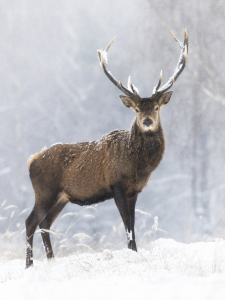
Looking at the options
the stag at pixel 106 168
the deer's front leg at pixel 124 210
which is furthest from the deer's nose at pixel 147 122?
the deer's front leg at pixel 124 210

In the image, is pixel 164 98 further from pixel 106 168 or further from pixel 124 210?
pixel 124 210

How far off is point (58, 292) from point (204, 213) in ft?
32.4

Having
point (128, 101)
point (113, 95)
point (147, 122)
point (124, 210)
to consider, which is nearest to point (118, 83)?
point (128, 101)

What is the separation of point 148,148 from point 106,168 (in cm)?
59

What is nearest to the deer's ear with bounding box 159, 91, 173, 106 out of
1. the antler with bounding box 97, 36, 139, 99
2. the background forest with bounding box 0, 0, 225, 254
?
the antler with bounding box 97, 36, 139, 99

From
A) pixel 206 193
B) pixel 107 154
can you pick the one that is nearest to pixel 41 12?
pixel 206 193

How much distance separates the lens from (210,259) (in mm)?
3484

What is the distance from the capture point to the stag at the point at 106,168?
449cm

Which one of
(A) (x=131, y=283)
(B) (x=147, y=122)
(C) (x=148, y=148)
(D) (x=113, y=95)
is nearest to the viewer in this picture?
(A) (x=131, y=283)

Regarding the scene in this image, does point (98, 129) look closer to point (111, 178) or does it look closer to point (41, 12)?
point (41, 12)

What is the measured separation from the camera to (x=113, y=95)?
13344mm

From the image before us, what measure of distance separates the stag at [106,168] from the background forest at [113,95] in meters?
5.55

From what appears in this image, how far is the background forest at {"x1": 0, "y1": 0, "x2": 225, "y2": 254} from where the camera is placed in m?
11.3

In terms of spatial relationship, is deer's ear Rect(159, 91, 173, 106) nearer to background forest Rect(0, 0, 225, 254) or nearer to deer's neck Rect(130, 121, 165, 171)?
deer's neck Rect(130, 121, 165, 171)
